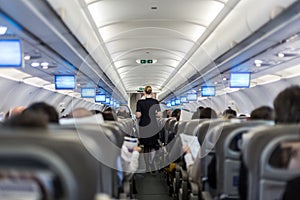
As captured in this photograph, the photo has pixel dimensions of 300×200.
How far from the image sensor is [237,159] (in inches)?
138

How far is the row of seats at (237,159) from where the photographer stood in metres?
2.35

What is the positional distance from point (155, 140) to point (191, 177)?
196 inches

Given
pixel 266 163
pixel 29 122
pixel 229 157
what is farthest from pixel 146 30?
pixel 29 122

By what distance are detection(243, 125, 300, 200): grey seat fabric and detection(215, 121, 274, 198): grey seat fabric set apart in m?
0.76

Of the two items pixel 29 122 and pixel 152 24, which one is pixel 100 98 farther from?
pixel 29 122

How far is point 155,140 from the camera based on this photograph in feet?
32.6

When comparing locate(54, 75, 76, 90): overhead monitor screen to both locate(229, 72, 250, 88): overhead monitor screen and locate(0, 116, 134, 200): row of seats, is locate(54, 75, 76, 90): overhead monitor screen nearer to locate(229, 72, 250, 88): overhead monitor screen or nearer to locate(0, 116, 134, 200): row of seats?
locate(229, 72, 250, 88): overhead monitor screen

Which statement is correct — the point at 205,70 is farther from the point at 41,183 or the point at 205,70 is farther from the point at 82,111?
the point at 41,183

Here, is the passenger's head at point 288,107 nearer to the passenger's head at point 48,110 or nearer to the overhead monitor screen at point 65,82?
the passenger's head at point 48,110

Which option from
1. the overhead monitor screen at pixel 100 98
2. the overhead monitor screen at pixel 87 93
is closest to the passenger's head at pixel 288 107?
the overhead monitor screen at pixel 87 93

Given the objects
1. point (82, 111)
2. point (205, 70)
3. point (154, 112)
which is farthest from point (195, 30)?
point (82, 111)

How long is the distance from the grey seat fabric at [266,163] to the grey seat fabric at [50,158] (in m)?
1.22

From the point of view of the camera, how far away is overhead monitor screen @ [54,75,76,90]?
44.6ft

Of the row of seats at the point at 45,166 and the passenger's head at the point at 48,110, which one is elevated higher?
the passenger's head at the point at 48,110
